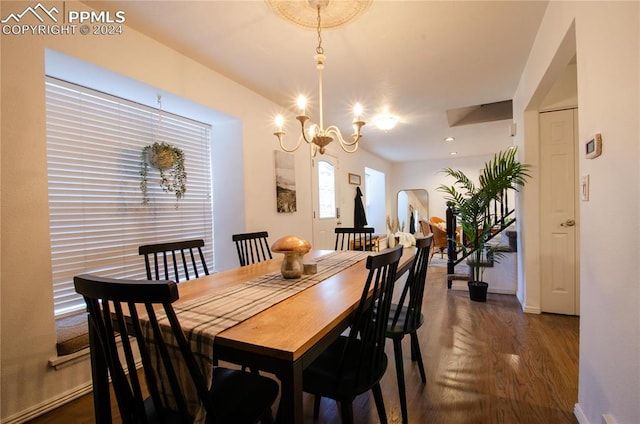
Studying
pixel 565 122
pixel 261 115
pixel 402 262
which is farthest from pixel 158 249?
pixel 565 122

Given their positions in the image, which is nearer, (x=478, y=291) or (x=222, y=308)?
(x=222, y=308)

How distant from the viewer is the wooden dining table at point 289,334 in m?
0.85

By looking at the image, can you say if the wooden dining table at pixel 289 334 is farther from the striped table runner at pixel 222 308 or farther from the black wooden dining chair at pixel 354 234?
the black wooden dining chair at pixel 354 234

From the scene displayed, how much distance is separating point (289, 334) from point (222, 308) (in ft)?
1.22

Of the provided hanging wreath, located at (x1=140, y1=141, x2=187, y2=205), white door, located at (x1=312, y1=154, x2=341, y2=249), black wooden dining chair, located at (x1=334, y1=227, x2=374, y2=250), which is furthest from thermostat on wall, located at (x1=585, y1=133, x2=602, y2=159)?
white door, located at (x1=312, y1=154, x2=341, y2=249)

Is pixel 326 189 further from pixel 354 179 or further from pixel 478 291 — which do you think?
pixel 478 291

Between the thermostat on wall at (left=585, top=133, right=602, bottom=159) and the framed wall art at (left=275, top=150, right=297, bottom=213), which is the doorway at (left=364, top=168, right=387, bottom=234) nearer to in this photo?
the framed wall art at (left=275, top=150, right=297, bottom=213)

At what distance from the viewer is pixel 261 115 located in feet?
10.9

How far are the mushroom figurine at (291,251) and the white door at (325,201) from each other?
2561mm

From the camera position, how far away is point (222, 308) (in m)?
1.18

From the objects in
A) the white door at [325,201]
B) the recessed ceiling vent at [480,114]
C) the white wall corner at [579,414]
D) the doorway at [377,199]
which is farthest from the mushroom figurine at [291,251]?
the doorway at [377,199]

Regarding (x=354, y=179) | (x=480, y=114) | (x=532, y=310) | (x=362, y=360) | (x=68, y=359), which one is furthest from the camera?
(x=354, y=179)

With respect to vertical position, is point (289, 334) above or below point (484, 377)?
above

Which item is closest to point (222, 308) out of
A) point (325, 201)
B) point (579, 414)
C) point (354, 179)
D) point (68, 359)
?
point (68, 359)
